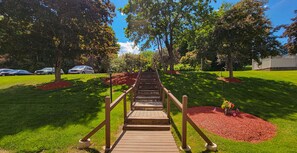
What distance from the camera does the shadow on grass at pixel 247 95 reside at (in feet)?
33.5

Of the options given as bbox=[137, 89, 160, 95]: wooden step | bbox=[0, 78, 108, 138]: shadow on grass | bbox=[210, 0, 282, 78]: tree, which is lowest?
bbox=[0, 78, 108, 138]: shadow on grass

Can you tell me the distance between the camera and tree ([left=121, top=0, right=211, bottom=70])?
63.8 ft

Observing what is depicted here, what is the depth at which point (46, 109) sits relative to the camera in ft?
31.7

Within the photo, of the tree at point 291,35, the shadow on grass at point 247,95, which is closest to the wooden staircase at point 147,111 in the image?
the shadow on grass at point 247,95

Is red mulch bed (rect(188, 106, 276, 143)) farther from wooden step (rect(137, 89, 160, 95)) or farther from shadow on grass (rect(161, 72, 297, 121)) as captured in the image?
wooden step (rect(137, 89, 160, 95))

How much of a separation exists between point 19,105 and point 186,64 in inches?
1375

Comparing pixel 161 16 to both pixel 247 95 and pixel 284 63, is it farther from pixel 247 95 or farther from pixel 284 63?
pixel 284 63

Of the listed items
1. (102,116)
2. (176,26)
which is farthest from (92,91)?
(176,26)

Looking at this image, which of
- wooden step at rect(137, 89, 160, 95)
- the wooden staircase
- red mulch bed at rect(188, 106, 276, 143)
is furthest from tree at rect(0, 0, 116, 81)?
red mulch bed at rect(188, 106, 276, 143)

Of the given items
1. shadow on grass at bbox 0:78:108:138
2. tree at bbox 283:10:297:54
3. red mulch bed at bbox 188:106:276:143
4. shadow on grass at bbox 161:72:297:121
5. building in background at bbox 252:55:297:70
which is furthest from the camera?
building in background at bbox 252:55:297:70

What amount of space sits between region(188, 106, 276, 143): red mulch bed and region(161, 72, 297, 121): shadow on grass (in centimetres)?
119

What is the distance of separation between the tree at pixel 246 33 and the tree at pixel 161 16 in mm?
3550

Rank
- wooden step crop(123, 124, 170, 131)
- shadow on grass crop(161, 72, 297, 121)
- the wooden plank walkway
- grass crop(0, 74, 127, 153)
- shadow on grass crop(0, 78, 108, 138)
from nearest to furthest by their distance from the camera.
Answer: the wooden plank walkway → grass crop(0, 74, 127, 153) → wooden step crop(123, 124, 170, 131) → shadow on grass crop(0, 78, 108, 138) → shadow on grass crop(161, 72, 297, 121)

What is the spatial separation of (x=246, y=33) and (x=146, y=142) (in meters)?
14.0
